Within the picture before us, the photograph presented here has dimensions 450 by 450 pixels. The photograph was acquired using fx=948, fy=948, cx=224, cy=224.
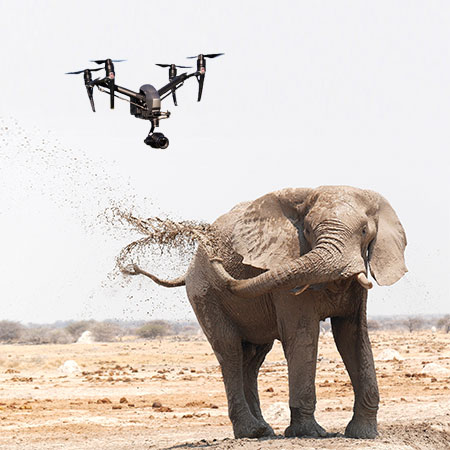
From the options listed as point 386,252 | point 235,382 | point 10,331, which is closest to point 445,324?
point 10,331

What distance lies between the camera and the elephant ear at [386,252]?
1266cm

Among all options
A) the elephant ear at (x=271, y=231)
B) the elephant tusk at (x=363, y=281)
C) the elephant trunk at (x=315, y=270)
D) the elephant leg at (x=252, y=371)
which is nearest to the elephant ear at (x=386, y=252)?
the elephant trunk at (x=315, y=270)

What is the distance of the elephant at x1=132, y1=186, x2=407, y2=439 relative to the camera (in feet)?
39.2

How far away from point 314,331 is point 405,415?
22.8 feet

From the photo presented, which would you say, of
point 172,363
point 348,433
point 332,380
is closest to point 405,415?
point 348,433

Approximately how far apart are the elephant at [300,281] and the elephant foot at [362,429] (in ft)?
0.05

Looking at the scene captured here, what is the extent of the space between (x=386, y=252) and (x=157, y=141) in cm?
342

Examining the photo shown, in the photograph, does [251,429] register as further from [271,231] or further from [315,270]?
[315,270]

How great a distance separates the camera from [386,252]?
12.8 meters

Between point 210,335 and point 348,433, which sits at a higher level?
point 210,335

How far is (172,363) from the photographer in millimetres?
42938

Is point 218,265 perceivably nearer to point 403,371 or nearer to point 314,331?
point 314,331

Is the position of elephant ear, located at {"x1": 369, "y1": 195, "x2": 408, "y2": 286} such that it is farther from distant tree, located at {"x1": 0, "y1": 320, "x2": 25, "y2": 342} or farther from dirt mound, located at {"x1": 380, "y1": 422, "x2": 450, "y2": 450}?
distant tree, located at {"x1": 0, "y1": 320, "x2": 25, "y2": 342}

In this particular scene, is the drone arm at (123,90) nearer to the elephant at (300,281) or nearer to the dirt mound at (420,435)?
the elephant at (300,281)
